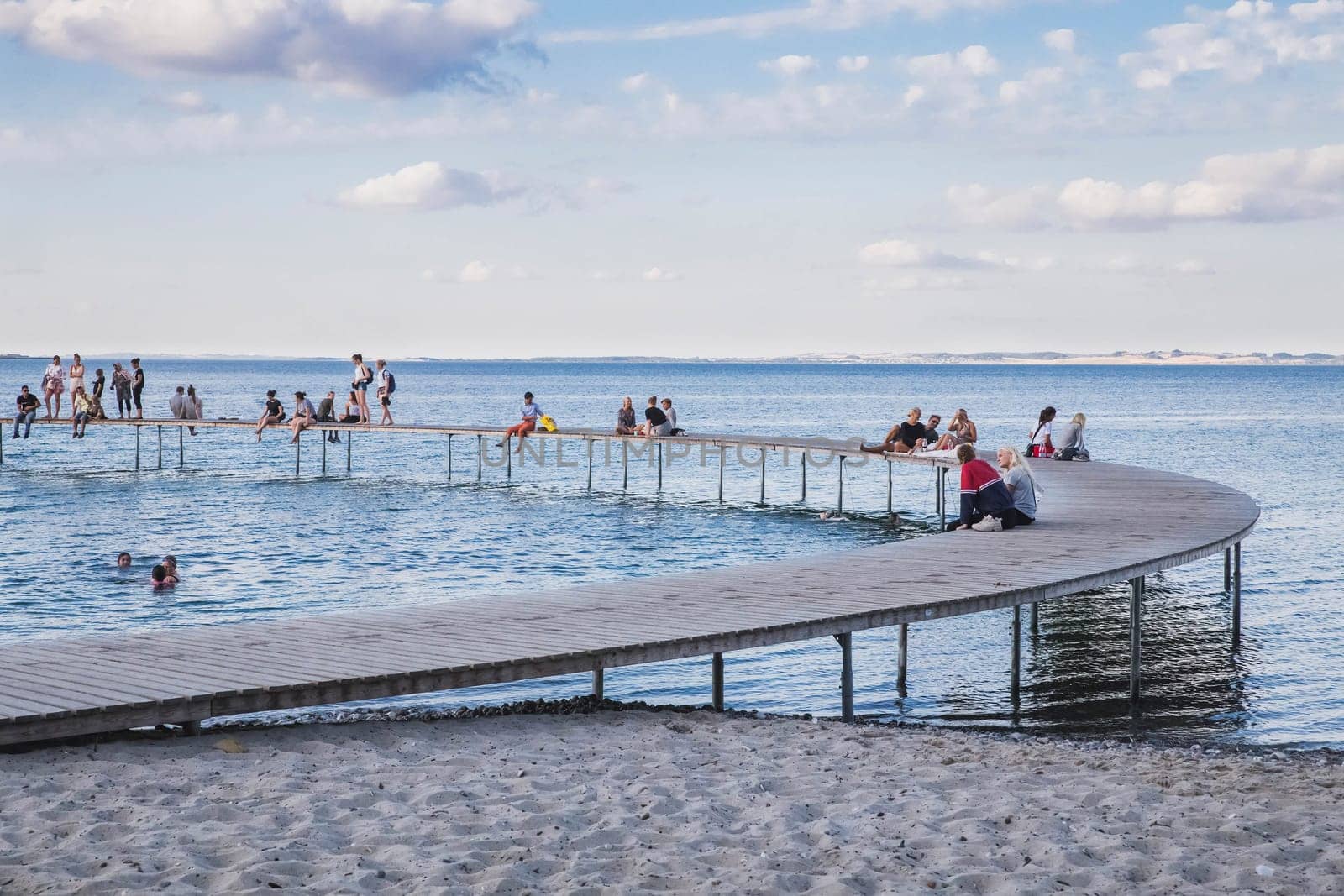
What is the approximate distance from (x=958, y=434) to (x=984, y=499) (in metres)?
8.76

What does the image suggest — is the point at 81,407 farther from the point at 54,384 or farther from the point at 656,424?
the point at 656,424

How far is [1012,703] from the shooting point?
1251cm

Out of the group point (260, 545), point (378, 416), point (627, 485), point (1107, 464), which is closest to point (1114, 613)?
point (1107, 464)

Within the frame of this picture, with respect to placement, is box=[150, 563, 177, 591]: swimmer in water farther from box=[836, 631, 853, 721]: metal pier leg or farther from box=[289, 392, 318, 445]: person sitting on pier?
box=[289, 392, 318, 445]: person sitting on pier

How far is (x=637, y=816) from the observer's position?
21.2 feet

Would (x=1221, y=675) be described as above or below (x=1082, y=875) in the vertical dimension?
below

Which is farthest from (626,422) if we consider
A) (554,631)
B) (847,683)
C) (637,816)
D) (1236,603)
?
(637,816)

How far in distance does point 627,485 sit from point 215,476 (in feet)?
41.4

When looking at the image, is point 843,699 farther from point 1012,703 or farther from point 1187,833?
point 1187,833

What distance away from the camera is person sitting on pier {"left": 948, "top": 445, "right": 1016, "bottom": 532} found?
49.8 feet

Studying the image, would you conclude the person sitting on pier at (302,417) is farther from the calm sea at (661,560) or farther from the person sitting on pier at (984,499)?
the person sitting on pier at (984,499)

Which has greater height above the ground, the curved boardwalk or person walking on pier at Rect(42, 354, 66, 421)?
person walking on pier at Rect(42, 354, 66, 421)

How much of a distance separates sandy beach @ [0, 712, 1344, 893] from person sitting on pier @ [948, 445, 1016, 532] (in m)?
6.62

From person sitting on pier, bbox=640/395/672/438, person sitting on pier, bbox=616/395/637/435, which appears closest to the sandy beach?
person sitting on pier, bbox=640/395/672/438
